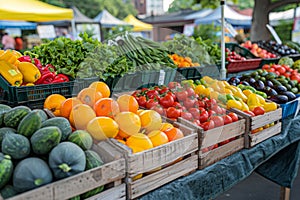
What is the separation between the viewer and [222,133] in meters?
1.73

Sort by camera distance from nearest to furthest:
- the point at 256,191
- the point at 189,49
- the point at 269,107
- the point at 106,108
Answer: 1. the point at 106,108
2. the point at 269,107
3. the point at 256,191
4. the point at 189,49

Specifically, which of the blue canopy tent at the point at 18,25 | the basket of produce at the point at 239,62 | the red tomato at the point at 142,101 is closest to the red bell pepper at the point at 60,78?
the red tomato at the point at 142,101

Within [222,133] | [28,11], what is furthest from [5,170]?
[28,11]

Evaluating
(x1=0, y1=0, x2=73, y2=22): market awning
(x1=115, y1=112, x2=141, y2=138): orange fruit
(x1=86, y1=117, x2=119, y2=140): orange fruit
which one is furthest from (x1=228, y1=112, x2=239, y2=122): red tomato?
(x1=0, y1=0, x2=73, y2=22): market awning

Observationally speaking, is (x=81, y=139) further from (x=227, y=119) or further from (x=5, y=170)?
(x=227, y=119)

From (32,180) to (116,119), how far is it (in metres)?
0.52

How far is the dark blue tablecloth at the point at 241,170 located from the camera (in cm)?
150

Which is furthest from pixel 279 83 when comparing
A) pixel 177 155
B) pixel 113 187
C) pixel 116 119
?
pixel 113 187


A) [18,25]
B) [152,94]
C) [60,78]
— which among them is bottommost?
[152,94]

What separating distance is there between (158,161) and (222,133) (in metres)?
0.53

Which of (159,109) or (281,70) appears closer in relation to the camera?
(159,109)

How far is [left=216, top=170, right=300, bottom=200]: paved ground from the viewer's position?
116 inches

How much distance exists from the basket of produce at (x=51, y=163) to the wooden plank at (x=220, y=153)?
544mm

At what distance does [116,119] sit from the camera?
1454mm
